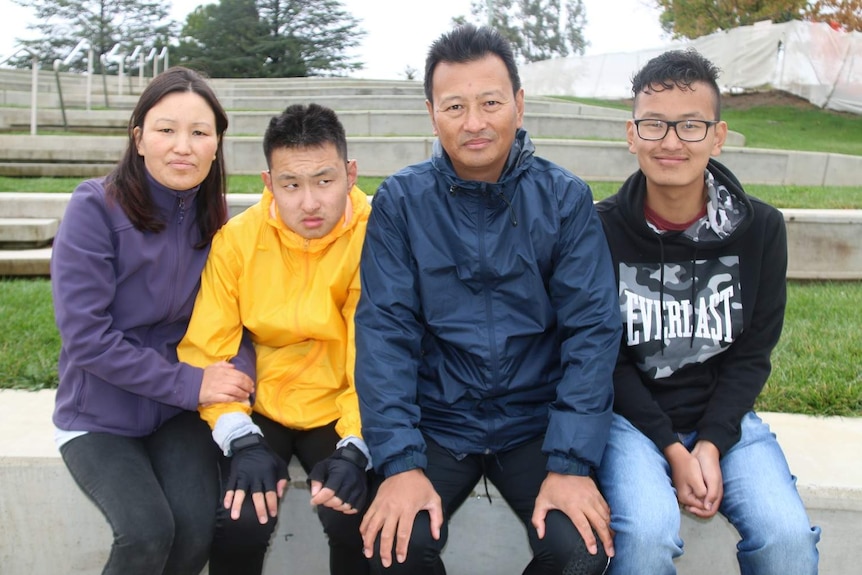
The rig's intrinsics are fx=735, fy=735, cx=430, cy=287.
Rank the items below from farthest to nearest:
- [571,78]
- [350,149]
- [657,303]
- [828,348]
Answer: [571,78], [350,149], [828,348], [657,303]

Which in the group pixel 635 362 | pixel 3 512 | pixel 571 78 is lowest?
pixel 3 512

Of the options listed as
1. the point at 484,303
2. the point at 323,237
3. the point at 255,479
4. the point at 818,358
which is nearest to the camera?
the point at 255,479

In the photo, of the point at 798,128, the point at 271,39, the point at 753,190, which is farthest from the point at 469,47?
the point at 271,39

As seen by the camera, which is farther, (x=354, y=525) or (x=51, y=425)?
(x=51, y=425)

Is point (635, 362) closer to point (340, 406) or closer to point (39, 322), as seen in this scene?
point (340, 406)

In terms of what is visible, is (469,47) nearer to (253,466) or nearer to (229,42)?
(253,466)

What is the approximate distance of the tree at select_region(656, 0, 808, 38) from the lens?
22.2m

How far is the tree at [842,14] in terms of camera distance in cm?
2061

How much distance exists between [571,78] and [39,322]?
20.0 m

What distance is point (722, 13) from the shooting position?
24.3 m

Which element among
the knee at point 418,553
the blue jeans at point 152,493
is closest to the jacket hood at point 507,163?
the knee at point 418,553

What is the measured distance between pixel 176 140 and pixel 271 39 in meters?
22.6

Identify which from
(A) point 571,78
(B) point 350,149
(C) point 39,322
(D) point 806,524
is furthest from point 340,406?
(A) point 571,78

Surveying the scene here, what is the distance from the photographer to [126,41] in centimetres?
2416
